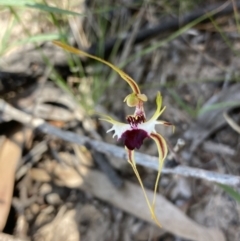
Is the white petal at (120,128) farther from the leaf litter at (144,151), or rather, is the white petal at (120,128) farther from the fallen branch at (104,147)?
the leaf litter at (144,151)

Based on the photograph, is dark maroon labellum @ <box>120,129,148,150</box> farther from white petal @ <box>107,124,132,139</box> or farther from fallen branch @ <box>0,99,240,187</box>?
fallen branch @ <box>0,99,240,187</box>

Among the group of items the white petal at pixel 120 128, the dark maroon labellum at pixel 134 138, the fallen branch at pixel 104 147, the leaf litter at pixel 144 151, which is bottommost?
the leaf litter at pixel 144 151

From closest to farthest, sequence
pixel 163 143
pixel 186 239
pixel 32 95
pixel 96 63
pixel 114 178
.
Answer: pixel 163 143 → pixel 186 239 → pixel 114 178 → pixel 32 95 → pixel 96 63

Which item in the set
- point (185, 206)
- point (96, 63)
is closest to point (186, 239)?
point (185, 206)

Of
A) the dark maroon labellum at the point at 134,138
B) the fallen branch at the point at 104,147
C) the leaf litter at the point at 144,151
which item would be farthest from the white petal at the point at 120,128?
the leaf litter at the point at 144,151

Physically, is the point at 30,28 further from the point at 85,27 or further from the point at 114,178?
the point at 114,178

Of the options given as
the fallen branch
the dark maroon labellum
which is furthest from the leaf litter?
the dark maroon labellum
